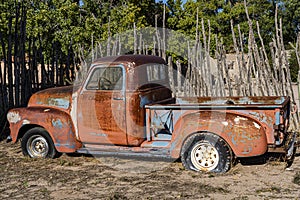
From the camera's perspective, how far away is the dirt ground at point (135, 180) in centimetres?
416

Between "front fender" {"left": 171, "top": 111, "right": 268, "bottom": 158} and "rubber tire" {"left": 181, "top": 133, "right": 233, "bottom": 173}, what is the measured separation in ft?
0.22

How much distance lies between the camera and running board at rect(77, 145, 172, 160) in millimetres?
5125

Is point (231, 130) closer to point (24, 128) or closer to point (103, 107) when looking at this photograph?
point (103, 107)

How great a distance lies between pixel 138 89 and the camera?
536 centimetres

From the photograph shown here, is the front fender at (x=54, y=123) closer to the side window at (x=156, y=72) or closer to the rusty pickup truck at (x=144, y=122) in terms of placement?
the rusty pickup truck at (x=144, y=122)

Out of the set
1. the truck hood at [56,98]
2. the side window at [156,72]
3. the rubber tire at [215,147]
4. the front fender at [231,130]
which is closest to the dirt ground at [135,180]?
the rubber tire at [215,147]

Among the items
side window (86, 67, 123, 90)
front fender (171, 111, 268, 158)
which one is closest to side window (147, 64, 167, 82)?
side window (86, 67, 123, 90)

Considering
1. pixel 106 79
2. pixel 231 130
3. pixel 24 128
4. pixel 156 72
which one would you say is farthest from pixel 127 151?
pixel 24 128

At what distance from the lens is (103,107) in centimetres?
536

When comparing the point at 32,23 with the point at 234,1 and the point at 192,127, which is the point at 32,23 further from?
the point at 234,1

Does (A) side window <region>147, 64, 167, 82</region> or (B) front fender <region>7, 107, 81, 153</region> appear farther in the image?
(A) side window <region>147, 64, 167, 82</region>

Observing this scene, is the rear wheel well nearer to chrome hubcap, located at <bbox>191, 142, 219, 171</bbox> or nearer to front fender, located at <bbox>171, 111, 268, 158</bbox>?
front fender, located at <bbox>171, 111, 268, 158</bbox>

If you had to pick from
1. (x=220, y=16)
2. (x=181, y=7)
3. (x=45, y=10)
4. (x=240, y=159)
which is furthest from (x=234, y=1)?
(x=240, y=159)

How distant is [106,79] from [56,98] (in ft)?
3.15
